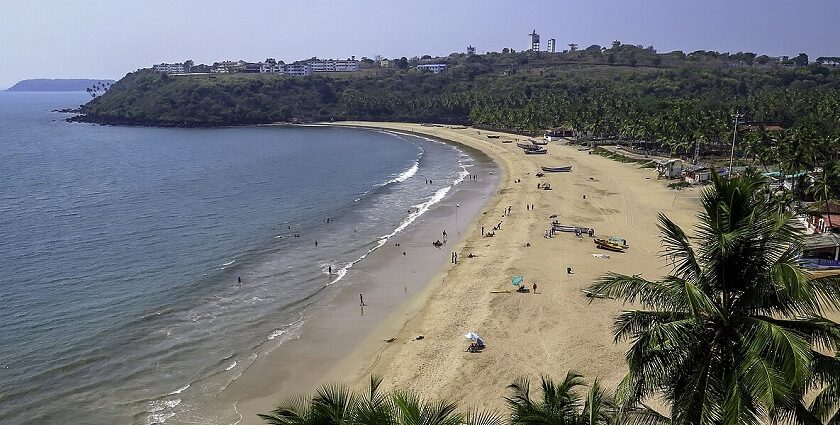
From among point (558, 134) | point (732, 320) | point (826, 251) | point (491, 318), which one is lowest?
point (491, 318)

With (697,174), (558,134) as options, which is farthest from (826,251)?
(558,134)

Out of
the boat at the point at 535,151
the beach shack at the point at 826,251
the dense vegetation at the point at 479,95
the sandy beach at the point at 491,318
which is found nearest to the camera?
the sandy beach at the point at 491,318

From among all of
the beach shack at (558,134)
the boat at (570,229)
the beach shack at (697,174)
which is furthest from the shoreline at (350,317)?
the beach shack at (558,134)

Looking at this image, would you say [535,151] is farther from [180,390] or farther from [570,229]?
[180,390]

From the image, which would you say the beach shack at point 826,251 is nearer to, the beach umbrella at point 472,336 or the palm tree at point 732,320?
the beach umbrella at point 472,336

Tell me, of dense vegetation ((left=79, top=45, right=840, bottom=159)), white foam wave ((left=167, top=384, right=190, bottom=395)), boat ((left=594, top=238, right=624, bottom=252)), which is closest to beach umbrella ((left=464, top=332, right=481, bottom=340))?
white foam wave ((left=167, top=384, right=190, bottom=395))

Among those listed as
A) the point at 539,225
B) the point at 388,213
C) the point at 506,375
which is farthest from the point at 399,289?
the point at 388,213
